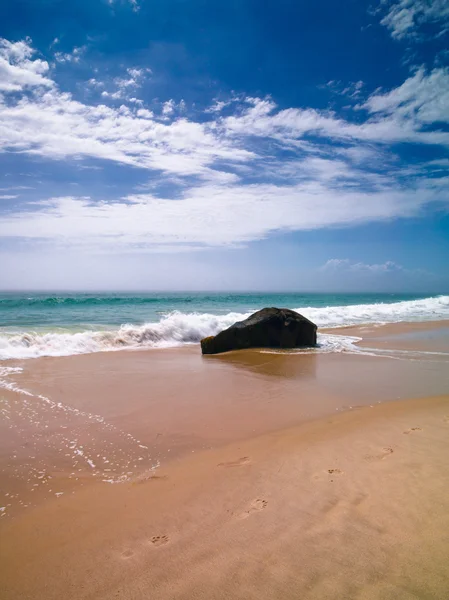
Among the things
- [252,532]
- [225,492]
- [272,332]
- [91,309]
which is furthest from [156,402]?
[91,309]

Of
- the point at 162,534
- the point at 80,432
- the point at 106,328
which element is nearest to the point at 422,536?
the point at 162,534

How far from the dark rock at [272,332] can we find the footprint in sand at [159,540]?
9576 millimetres

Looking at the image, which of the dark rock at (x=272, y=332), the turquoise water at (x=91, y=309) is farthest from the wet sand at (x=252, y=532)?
the turquoise water at (x=91, y=309)

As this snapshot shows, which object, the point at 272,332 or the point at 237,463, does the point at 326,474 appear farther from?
the point at 272,332

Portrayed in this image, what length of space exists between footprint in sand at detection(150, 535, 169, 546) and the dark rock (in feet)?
31.4

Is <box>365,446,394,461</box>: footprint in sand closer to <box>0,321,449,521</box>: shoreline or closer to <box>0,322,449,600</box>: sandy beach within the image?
<box>0,322,449,600</box>: sandy beach

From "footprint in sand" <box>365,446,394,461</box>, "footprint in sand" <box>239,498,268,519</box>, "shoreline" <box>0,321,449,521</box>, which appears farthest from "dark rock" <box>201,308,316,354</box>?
"footprint in sand" <box>239,498,268,519</box>

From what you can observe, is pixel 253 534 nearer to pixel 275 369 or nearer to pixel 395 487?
pixel 395 487

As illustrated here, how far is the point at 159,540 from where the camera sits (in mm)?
2764

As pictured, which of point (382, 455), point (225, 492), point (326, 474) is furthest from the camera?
point (382, 455)

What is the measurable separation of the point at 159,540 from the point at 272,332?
10.2 m

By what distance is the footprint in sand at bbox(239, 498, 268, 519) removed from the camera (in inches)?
119

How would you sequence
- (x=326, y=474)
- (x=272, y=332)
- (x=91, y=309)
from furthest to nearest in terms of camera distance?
(x=91, y=309) → (x=272, y=332) → (x=326, y=474)

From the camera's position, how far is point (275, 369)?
30.7 ft
